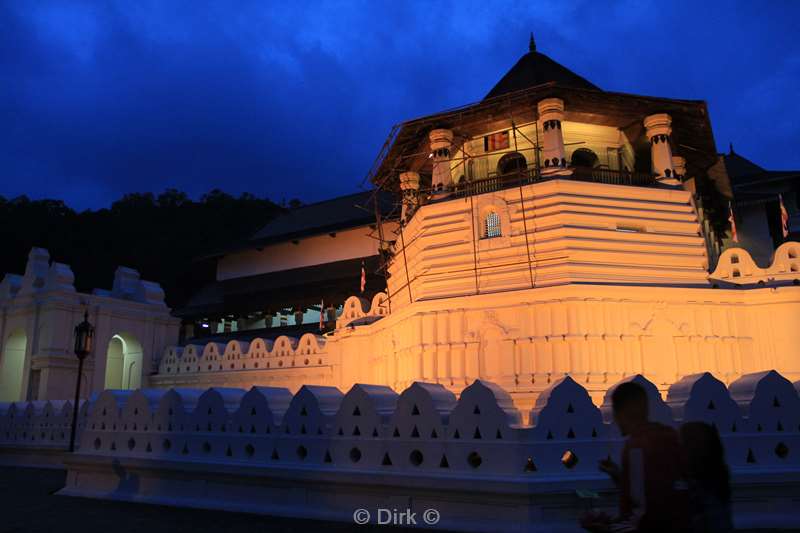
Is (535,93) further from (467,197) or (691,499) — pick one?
(691,499)

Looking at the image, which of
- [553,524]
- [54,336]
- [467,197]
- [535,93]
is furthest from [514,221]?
[54,336]

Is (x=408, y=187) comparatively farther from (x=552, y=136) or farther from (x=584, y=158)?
(x=552, y=136)

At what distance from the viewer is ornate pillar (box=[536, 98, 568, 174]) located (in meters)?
20.5

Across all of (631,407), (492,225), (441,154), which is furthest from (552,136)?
(631,407)

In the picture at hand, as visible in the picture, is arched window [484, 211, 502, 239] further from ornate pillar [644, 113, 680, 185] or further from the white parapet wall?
the white parapet wall

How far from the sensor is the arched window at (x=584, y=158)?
23.0 m

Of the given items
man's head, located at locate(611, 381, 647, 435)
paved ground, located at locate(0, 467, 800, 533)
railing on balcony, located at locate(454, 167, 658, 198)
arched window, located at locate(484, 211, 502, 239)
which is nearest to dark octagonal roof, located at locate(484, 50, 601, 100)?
railing on balcony, located at locate(454, 167, 658, 198)

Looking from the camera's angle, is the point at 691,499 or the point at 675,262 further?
the point at 675,262

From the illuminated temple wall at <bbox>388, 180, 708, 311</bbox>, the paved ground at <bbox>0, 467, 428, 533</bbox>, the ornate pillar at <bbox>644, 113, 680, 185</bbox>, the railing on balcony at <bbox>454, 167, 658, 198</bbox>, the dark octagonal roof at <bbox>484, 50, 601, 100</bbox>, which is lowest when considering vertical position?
the paved ground at <bbox>0, 467, 428, 533</bbox>

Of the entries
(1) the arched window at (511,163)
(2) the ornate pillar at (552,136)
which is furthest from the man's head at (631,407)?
(1) the arched window at (511,163)

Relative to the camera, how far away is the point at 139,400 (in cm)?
1127

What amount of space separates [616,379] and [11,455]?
Answer: 664 inches

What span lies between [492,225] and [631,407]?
1681cm

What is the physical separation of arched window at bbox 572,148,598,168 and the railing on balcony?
1.13m
